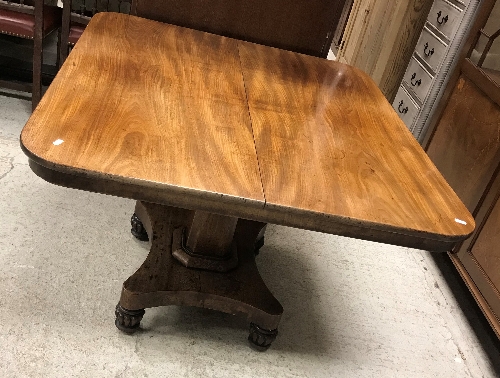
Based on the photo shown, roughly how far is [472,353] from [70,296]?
4.26 feet

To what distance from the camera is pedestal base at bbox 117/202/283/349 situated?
138 cm

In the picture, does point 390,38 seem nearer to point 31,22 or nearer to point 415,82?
point 415,82

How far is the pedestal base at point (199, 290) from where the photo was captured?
1.38 metres

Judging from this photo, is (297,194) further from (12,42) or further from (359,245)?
(12,42)

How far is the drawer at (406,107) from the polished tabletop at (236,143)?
1.05 m

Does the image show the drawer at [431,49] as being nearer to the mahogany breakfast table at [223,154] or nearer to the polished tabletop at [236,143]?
the mahogany breakfast table at [223,154]

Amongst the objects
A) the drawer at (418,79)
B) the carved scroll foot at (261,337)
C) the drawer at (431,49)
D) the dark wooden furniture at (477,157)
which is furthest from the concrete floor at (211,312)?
the drawer at (431,49)

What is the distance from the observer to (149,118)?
102 cm

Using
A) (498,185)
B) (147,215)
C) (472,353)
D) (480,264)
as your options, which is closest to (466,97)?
(498,185)

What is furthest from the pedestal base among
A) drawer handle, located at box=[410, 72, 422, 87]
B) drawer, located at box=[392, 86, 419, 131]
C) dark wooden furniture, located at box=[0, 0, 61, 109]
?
drawer handle, located at box=[410, 72, 422, 87]

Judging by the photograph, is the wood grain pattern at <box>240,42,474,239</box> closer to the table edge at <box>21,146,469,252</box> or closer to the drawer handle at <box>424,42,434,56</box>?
Answer: the table edge at <box>21,146,469,252</box>

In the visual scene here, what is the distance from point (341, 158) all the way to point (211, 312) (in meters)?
0.72

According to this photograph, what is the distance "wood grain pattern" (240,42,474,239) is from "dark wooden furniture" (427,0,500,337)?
0.60m

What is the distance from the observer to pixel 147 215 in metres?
1.61
